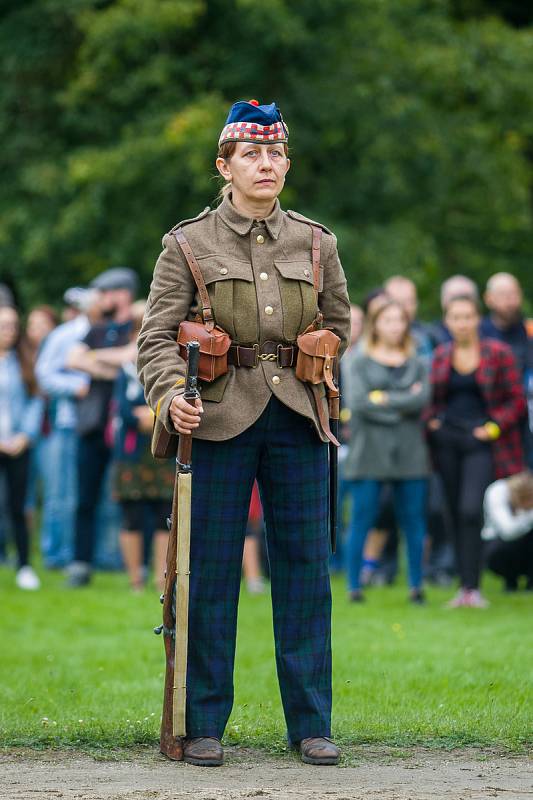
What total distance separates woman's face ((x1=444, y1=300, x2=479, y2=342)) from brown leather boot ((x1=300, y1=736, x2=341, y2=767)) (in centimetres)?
592

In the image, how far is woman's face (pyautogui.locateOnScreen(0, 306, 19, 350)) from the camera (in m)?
13.0

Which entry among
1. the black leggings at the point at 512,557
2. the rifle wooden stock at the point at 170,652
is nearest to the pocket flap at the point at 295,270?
the rifle wooden stock at the point at 170,652

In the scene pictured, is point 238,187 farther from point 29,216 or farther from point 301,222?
point 29,216

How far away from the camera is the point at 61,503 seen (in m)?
14.8

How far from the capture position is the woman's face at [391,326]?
12.0 metres

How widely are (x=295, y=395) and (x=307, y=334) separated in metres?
0.24

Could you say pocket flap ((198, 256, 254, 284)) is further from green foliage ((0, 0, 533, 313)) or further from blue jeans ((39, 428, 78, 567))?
green foliage ((0, 0, 533, 313))

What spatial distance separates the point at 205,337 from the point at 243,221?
543 mm

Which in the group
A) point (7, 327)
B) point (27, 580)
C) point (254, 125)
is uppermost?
point (7, 327)

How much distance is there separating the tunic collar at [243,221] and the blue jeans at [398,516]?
228 inches

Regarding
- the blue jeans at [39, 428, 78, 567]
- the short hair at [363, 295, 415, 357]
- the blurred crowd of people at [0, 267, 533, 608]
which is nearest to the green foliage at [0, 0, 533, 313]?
the blue jeans at [39, 428, 78, 567]

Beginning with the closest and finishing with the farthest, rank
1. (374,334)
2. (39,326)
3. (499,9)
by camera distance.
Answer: (374,334), (39,326), (499,9)

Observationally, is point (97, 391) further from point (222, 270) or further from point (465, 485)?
point (222, 270)

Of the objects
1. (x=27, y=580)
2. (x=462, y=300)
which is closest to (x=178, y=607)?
(x=462, y=300)
